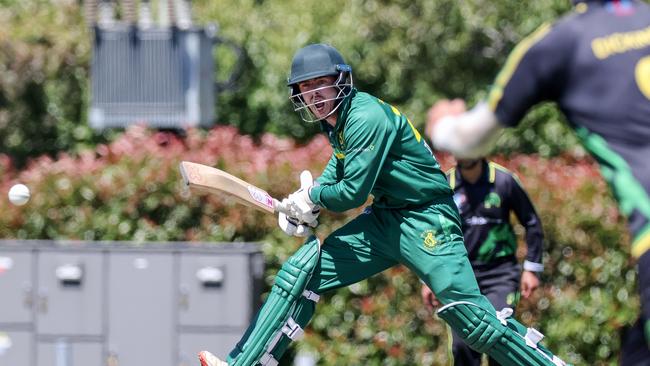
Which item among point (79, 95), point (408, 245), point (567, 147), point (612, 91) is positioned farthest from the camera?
point (79, 95)

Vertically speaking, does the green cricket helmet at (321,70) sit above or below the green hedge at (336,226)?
above

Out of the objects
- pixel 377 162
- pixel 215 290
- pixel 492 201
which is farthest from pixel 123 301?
pixel 377 162

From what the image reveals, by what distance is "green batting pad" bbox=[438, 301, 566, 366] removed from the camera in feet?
19.8

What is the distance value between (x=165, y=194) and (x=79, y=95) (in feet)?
14.3

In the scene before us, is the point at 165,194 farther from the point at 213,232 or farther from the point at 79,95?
the point at 79,95

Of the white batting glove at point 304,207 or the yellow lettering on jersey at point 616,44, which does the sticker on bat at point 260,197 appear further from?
the yellow lettering on jersey at point 616,44

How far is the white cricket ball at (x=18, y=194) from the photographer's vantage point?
789 cm

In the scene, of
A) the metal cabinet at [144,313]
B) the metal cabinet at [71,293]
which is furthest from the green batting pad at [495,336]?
the metal cabinet at [71,293]

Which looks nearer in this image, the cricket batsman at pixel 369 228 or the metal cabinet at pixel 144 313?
the cricket batsman at pixel 369 228

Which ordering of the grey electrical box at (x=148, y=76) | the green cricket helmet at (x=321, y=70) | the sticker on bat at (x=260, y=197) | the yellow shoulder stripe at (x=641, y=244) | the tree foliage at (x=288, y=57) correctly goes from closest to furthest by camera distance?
the yellow shoulder stripe at (x=641, y=244), the green cricket helmet at (x=321, y=70), the sticker on bat at (x=260, y=197), the tree foliage at (x=288, y=57), the grey electrical box at (x=148, y=76)

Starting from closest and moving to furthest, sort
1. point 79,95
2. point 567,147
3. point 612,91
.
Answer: point 612,91 → point 567,147 → point 79,95

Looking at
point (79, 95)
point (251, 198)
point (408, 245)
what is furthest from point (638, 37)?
point (79, 95)

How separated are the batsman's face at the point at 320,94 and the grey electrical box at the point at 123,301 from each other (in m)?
1.89

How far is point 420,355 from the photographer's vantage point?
8.16 m
